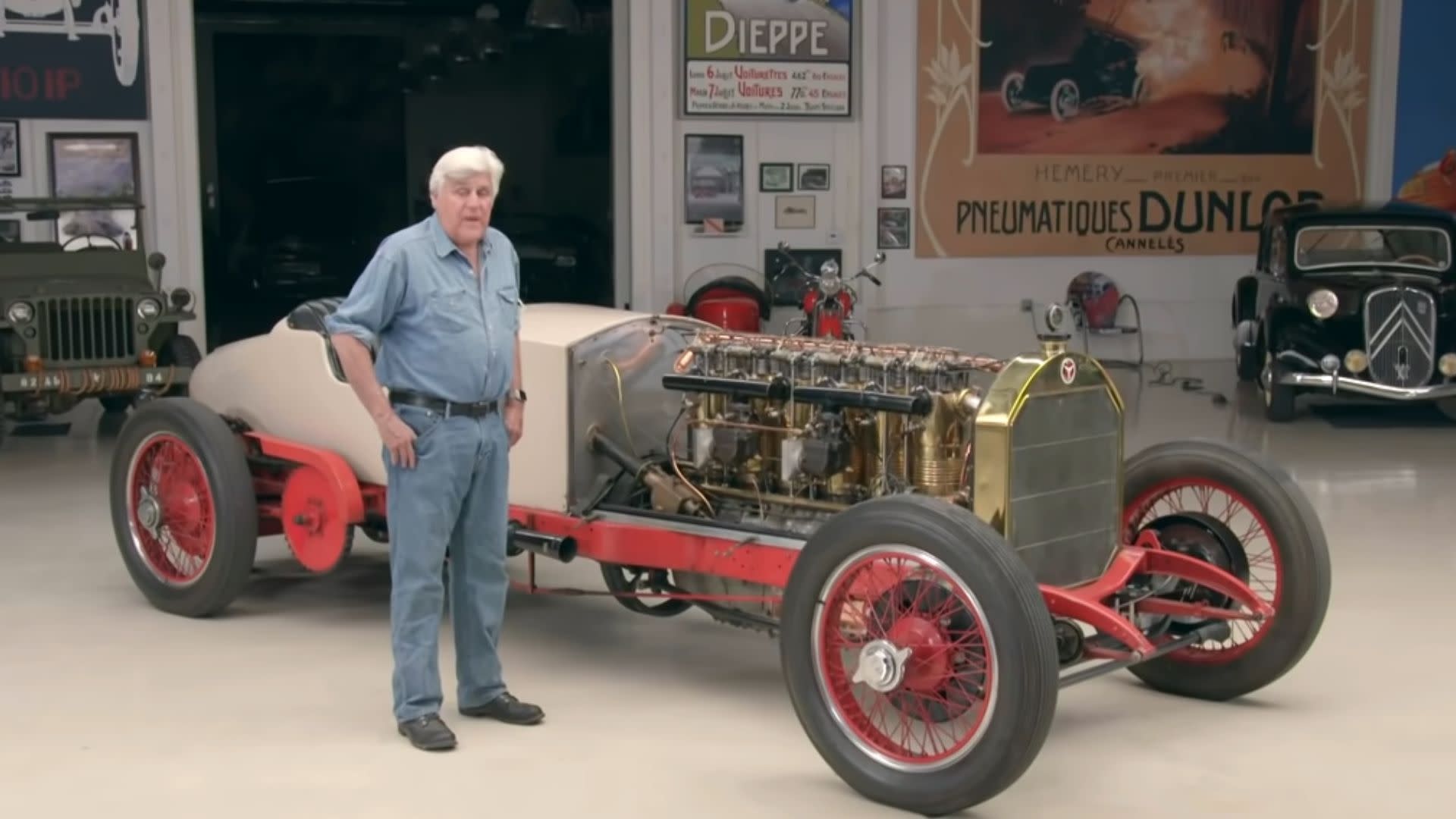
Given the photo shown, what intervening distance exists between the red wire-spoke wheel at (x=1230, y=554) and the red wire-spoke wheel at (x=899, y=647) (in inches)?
33.6

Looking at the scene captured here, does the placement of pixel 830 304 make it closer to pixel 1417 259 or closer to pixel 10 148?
pixel 1417 259

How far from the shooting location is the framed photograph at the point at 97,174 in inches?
507

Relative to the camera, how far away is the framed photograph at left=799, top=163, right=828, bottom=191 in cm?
1449

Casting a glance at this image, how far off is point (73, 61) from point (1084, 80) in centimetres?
796

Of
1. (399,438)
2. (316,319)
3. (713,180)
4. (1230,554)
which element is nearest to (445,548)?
(399,438)

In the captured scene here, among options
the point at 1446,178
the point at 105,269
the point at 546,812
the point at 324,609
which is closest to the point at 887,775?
the point at 546,812

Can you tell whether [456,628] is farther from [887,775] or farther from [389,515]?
[887,775]

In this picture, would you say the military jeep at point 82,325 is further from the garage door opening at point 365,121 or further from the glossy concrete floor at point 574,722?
the garage door opening at point 365,121

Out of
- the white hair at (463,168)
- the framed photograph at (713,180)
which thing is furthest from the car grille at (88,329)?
the white hair at (463,168)

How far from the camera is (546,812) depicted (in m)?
4.18

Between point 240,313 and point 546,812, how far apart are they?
15868 millimetres

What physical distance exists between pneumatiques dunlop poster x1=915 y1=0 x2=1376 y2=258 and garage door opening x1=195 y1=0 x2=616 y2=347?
7660 millimetres

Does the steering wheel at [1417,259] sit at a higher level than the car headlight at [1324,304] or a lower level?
higher

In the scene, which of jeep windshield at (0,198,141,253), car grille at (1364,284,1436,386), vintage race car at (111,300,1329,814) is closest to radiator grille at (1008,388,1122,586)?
vintage race car at (111,300,1329,814)
